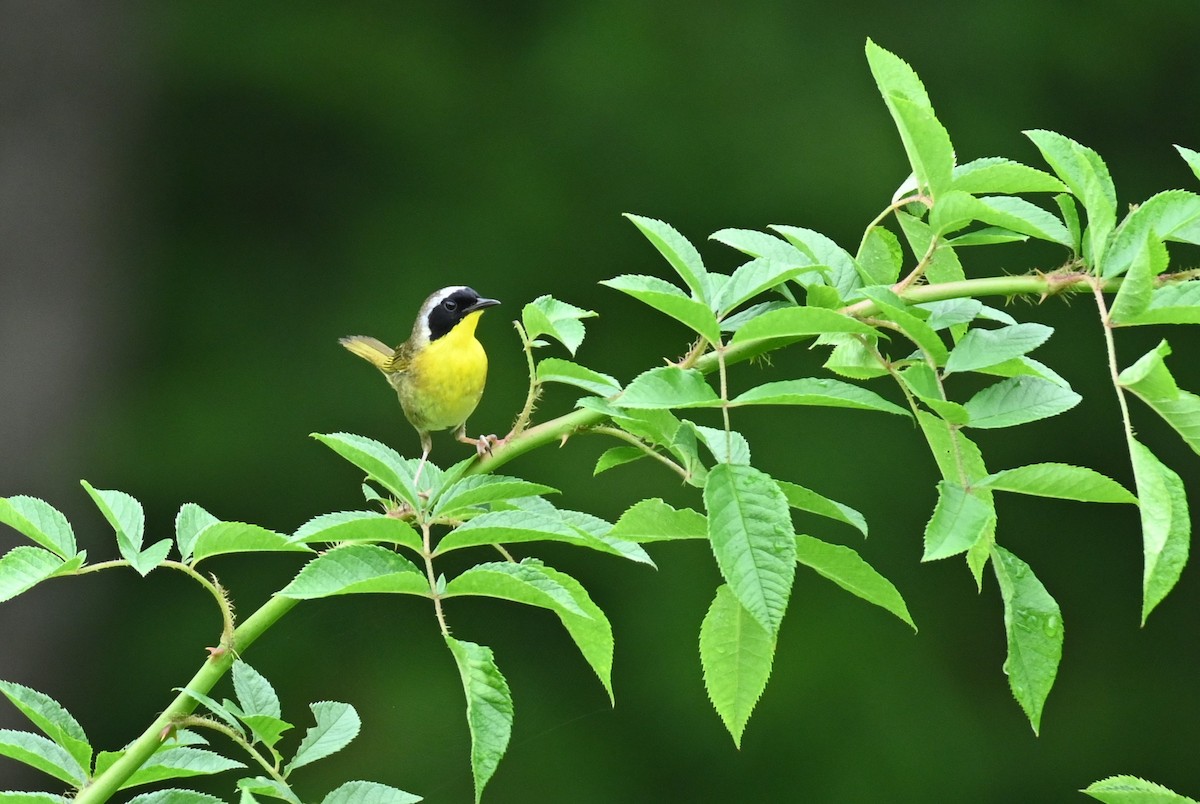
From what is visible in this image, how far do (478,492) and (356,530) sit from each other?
0.13 metres

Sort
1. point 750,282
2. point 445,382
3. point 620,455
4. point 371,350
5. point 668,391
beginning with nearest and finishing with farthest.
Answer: point 668,391 < point 750,282 < point 620,455 < point 445,382 < point 371,350

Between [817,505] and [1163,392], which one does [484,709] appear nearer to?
[817,505]

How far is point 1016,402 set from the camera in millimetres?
1342

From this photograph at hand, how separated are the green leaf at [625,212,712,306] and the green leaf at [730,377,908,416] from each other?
12cm

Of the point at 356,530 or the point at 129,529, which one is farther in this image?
the point at 129,529

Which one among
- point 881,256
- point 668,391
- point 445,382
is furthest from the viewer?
point 445,382

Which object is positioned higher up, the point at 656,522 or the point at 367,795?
the point at 656,522

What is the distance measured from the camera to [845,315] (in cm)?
124

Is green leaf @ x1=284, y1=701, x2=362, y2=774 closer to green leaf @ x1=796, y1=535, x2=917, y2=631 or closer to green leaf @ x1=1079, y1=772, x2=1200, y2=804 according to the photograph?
green leaf @ x1=796, y1=535, x2=917, y2=631

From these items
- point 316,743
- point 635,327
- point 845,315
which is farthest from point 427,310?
point 635,327

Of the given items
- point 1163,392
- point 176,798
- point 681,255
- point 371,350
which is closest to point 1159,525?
point 1163,392

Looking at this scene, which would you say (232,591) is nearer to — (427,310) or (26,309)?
(26,309)

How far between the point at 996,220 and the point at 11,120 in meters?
5.44

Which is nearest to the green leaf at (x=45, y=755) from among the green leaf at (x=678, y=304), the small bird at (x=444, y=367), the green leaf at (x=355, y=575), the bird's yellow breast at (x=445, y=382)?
the green leaf at (x=355, y=575)
